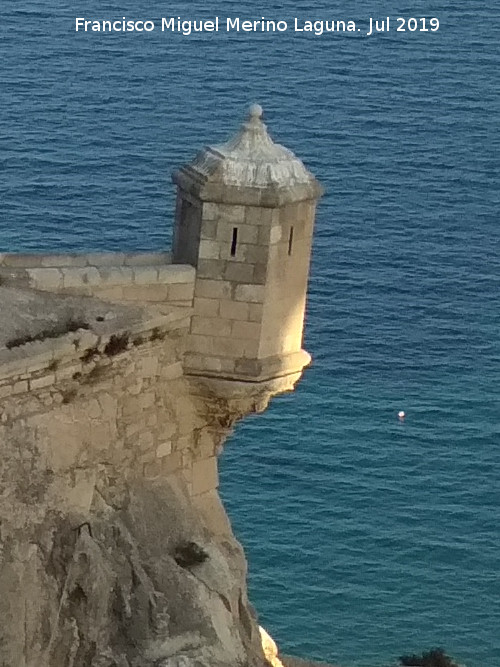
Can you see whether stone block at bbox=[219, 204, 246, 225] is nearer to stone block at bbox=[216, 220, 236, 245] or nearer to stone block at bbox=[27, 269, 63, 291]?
stone block at bbox=[216, 220, 236, 245]

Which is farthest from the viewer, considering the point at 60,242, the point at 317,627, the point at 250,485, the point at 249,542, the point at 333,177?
the point at 333,177

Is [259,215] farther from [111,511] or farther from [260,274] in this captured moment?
[111,511]

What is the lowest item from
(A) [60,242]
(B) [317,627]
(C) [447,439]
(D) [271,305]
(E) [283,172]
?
(B) [317,627]

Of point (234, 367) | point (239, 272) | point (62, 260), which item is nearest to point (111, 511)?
point (234, 367)

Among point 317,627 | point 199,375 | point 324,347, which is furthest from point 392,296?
point 199,375

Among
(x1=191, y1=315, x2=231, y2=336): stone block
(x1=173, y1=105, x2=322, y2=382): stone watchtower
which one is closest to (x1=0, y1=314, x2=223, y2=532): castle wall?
(x1=191, y1=315, x2=231, y2=336): stone block

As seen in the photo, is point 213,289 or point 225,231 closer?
point 225,231

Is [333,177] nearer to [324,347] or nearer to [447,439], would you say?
[324,347]
